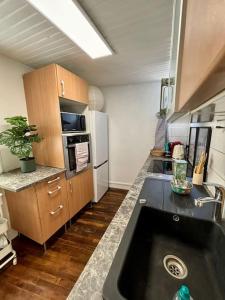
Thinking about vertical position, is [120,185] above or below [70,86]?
below

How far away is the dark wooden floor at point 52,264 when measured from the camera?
3.90 feet

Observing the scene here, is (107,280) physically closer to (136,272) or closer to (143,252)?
(136,272)

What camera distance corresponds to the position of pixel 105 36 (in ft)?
4.07

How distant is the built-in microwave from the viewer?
1.75 metres

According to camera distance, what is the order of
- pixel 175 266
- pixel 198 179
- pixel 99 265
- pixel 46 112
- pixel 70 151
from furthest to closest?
pixel 70 151 < pixel 46 112 < pixel 198 179 < pixel 175 266 < pixel 99 265

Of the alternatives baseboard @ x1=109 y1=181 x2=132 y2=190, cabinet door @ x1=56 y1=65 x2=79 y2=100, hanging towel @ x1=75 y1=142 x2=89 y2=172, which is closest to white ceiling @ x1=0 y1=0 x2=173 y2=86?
cabinet door @ x1=56 y1=65 x2=79 y2=100

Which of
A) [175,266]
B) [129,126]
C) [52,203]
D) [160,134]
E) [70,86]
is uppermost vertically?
[70,86]

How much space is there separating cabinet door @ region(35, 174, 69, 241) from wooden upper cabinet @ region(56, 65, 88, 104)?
40.0 inches

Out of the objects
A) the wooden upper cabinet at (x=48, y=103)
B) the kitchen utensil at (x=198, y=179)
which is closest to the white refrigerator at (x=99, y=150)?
the wooden upper cabinet at (x=48, y=103)

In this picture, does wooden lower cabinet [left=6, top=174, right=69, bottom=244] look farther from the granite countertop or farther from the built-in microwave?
the built-in microwave

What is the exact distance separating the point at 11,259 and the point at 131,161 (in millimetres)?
2237

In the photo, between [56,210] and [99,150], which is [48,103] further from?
[56,210]

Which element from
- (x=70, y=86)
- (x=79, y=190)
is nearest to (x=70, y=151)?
(x=79, y=190)

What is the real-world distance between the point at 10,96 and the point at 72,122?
0.75 m
